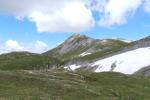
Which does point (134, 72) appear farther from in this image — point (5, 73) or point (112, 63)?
point (5, 73)

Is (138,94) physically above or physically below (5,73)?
below

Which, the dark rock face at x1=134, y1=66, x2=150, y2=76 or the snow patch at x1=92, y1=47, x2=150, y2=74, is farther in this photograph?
the snow patch at x1=92, y1=47, x2=150, y2=74

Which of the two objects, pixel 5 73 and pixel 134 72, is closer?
pixel 5 73

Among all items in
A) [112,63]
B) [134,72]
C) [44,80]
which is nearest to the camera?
[44,80]

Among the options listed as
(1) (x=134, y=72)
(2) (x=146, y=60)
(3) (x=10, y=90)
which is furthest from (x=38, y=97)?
(2) (x=146, y=60)

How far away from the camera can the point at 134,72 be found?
171375mm

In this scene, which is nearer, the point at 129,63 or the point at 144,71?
the point at 144,71

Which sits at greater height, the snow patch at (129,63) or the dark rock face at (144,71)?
the snow patch at (129,63)

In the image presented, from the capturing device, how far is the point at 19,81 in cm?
7231

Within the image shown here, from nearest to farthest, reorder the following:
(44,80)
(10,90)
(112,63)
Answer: (10,90), (44,80), (112,63)

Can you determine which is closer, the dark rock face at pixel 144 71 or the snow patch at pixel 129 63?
the dark rock face at pixel 144 71

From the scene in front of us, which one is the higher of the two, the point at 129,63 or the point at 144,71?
the point at 129,63

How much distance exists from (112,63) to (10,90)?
137258 mm

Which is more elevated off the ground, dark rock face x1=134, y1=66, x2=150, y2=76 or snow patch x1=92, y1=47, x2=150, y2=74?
snow patch x1=92, y1=47, x2=150, y2=74
